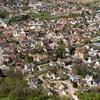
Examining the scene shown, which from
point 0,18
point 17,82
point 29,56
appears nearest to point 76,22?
point 0,18

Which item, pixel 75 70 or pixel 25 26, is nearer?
pixel 75 70

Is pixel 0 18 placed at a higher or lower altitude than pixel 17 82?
lower

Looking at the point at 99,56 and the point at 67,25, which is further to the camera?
the point at 67,25

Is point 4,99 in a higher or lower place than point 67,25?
higher

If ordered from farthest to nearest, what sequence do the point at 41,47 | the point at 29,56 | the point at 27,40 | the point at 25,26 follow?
the point at 25,26 → the point at 27,40 → the point at 41,47 → the point at 29,56

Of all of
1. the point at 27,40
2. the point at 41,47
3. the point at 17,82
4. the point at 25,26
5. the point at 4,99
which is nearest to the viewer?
the point at 4,99

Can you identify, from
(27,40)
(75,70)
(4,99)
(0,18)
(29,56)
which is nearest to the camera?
(4,99)

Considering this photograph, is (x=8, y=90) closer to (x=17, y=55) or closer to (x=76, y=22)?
(x=17, y=55)

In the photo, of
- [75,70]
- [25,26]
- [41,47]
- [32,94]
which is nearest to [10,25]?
[25,26]

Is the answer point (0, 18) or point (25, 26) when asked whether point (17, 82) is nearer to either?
point (25, 26)
